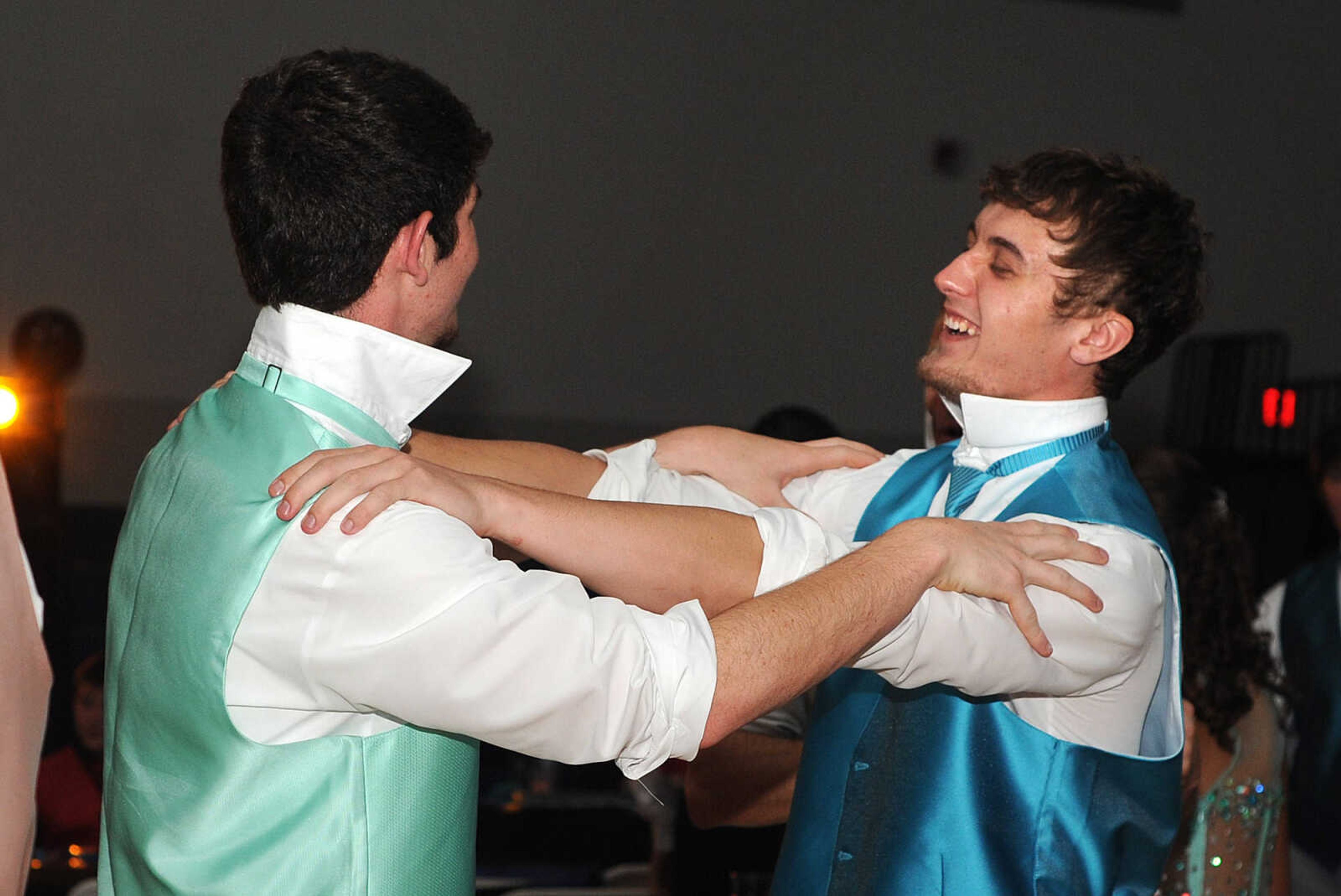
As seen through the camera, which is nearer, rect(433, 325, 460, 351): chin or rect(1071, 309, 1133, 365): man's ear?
rect(433, 325, 460, 351): chin

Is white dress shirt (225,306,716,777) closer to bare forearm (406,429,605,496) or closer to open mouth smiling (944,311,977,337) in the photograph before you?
bare forearm (406,429,605,496)

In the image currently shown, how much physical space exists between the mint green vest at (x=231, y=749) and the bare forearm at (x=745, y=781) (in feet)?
2.91

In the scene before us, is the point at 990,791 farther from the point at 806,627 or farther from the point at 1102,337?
the point at 1102,337

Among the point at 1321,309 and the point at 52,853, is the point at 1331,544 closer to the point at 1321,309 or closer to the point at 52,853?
the point at 1321,309

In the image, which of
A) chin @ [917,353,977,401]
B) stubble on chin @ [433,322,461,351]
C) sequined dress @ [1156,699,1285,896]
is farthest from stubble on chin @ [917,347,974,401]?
sequined dress @ [1156,699,1285,896]

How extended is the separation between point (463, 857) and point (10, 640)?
497 mm

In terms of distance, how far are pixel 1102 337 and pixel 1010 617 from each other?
50 centimetres

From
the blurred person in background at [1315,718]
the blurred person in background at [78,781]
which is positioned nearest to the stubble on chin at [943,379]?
the blurred person in background at [1315,718]

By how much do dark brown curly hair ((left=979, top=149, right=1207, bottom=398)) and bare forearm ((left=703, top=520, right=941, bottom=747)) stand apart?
0.54m

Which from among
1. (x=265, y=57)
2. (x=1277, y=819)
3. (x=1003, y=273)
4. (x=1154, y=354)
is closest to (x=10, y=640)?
(x=1003, y=273)

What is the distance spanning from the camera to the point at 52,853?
289cm

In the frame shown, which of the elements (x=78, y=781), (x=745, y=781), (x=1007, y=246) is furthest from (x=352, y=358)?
(x=78, y=781)

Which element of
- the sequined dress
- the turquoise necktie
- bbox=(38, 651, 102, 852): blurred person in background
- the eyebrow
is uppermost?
the eyebrow

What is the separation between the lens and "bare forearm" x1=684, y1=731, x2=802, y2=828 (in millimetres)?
2176
